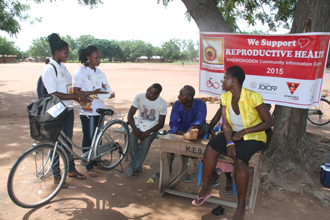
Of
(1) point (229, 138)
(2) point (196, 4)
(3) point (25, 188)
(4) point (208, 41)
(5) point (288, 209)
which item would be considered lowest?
(5) point (288, 209)

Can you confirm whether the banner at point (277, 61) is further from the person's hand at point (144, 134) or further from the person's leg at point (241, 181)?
the person's leg at point (241, 181)

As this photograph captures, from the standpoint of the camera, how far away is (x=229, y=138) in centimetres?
306

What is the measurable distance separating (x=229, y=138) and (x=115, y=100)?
796cm

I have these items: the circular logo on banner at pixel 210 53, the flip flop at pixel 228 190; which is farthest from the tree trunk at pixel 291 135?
the flip flop at pixel 228 190

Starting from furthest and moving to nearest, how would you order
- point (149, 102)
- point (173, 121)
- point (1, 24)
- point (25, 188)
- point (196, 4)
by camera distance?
point (1, 24) → point (196, 4) → point (149, 102) → point (173, 121) → point (25, 188)

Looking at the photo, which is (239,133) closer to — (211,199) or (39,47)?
(211,199)

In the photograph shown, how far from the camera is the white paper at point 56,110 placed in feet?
9.57

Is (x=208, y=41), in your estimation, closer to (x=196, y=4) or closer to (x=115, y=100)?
(x=196, y=4)

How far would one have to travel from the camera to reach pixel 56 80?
3393mm

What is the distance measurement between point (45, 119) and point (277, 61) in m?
3.38

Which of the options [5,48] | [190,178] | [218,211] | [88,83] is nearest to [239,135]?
[218,211]

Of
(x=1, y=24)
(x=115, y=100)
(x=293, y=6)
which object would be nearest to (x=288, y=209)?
(x=293, y=6)

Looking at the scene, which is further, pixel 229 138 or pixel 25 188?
pixel 25 188

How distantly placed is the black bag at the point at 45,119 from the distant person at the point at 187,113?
5.27ft
